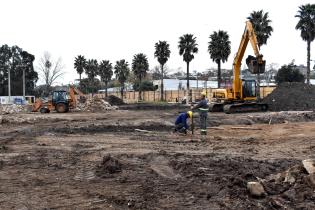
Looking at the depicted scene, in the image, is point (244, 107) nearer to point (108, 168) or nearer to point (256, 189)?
point (108, 168)

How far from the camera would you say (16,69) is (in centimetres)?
12900

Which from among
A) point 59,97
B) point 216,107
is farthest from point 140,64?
point 216,107

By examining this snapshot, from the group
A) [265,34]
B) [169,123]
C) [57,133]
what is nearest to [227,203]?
[57,133]

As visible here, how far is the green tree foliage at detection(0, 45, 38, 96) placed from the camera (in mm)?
122938

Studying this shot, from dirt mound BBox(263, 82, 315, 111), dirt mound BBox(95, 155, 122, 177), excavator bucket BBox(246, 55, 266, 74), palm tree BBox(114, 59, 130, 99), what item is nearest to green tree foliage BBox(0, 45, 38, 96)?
palm tree BBox(114, 59, 130, 99)

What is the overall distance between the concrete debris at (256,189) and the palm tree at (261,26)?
2152 inches

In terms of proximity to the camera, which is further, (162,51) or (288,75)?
(162,51)

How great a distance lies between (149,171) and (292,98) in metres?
34.6

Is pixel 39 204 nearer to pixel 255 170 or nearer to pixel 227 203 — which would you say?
pixel 227 203

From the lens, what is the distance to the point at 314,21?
60.8m

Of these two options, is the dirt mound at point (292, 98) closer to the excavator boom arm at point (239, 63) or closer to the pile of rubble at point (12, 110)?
the excavator boom arm at point (239, 63)

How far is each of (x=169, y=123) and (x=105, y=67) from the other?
90.6 meters

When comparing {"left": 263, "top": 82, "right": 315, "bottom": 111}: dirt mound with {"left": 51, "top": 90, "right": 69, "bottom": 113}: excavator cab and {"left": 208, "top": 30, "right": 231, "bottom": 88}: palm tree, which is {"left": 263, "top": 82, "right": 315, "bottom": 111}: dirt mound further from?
{"left": 208, "top": 30, "right": 231, "bottom": 88}: palm tree

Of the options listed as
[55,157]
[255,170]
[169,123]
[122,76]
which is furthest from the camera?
[122,76]
